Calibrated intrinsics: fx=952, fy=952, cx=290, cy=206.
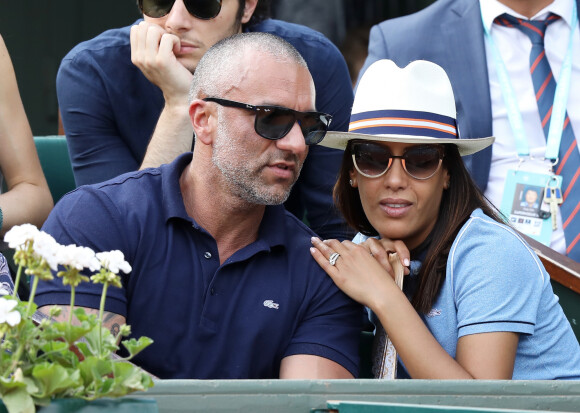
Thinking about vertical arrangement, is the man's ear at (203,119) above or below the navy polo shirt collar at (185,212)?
above

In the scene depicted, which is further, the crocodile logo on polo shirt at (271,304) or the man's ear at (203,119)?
the man's ear at (203,119)

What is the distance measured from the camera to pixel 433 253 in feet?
8.36

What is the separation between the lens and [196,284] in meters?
2.49

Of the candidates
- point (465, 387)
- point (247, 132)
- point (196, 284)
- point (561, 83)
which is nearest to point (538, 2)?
point (561, 83)

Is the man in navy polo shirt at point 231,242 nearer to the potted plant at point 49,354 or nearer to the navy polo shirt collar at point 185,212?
the navy polo shirt collar at point 185,212

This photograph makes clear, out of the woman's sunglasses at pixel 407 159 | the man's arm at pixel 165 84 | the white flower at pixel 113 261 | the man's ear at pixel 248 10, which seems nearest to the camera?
the white flower at pixel 113 261

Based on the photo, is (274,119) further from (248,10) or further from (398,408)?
(398,408)

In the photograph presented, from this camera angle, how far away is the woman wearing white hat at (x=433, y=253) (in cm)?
236

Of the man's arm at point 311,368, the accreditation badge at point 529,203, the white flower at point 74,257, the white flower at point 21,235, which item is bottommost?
the man's arm at point 311,368

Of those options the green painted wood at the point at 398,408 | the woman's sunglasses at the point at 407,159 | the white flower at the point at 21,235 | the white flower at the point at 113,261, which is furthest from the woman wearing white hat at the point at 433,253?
the white flower at the point at 21,235

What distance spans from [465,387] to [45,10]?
4.40 m

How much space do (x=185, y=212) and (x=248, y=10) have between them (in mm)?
1150

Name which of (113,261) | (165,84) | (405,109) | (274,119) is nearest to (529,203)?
(405,109)

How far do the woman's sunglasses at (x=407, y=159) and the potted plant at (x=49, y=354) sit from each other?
1.41 meters
